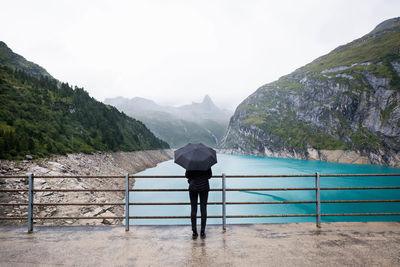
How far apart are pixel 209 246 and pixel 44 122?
47.8 meters

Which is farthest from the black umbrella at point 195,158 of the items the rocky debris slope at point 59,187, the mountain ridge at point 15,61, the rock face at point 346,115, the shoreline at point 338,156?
the mountain ridge at point 15,61

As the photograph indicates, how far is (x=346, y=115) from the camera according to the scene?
139125 mm

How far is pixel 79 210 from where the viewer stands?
66.0 feet

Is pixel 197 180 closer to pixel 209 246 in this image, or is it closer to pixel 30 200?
pixel 209 246

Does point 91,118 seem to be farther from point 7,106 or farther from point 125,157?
point 7,106

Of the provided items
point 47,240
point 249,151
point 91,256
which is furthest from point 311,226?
point 249,151

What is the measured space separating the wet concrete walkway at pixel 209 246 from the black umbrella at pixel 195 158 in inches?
88.0

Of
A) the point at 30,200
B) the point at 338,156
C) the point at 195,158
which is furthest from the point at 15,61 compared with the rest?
the point at 338,156

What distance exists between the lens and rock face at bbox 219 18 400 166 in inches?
4395

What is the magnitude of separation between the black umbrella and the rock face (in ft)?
425

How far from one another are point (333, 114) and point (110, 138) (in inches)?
5694

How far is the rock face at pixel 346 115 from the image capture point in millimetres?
111625

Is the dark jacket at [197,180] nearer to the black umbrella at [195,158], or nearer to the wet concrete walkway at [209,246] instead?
the black umbrella at [195,158]

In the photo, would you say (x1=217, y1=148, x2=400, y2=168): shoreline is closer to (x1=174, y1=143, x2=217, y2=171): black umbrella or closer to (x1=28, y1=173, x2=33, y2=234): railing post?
(x1=174, y1=143, x2=217, y2=171): black umbrella
